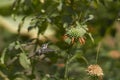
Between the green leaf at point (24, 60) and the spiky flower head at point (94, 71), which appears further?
the green leaf at point (24, 60)

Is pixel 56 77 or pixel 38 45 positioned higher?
pixel 38 45

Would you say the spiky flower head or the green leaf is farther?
the green leaf

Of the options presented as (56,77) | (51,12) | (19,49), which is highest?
(51,12)

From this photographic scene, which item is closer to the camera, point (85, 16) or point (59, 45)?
point (85, 16)

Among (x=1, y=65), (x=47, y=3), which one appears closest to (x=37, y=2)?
(x=47, y=3)

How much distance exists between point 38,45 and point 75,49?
0.21 meters

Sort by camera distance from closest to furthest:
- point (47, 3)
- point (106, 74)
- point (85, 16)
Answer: point (85, 16) < point (47, 3) < point (106, 74)

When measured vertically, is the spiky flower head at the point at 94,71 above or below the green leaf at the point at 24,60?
below

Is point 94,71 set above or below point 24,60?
below

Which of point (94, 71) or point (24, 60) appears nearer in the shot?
point (94, 71)

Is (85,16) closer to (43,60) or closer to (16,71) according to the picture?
(43,60)

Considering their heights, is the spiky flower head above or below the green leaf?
below

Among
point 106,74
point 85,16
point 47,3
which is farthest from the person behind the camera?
point 106,74

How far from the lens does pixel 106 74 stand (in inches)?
127
